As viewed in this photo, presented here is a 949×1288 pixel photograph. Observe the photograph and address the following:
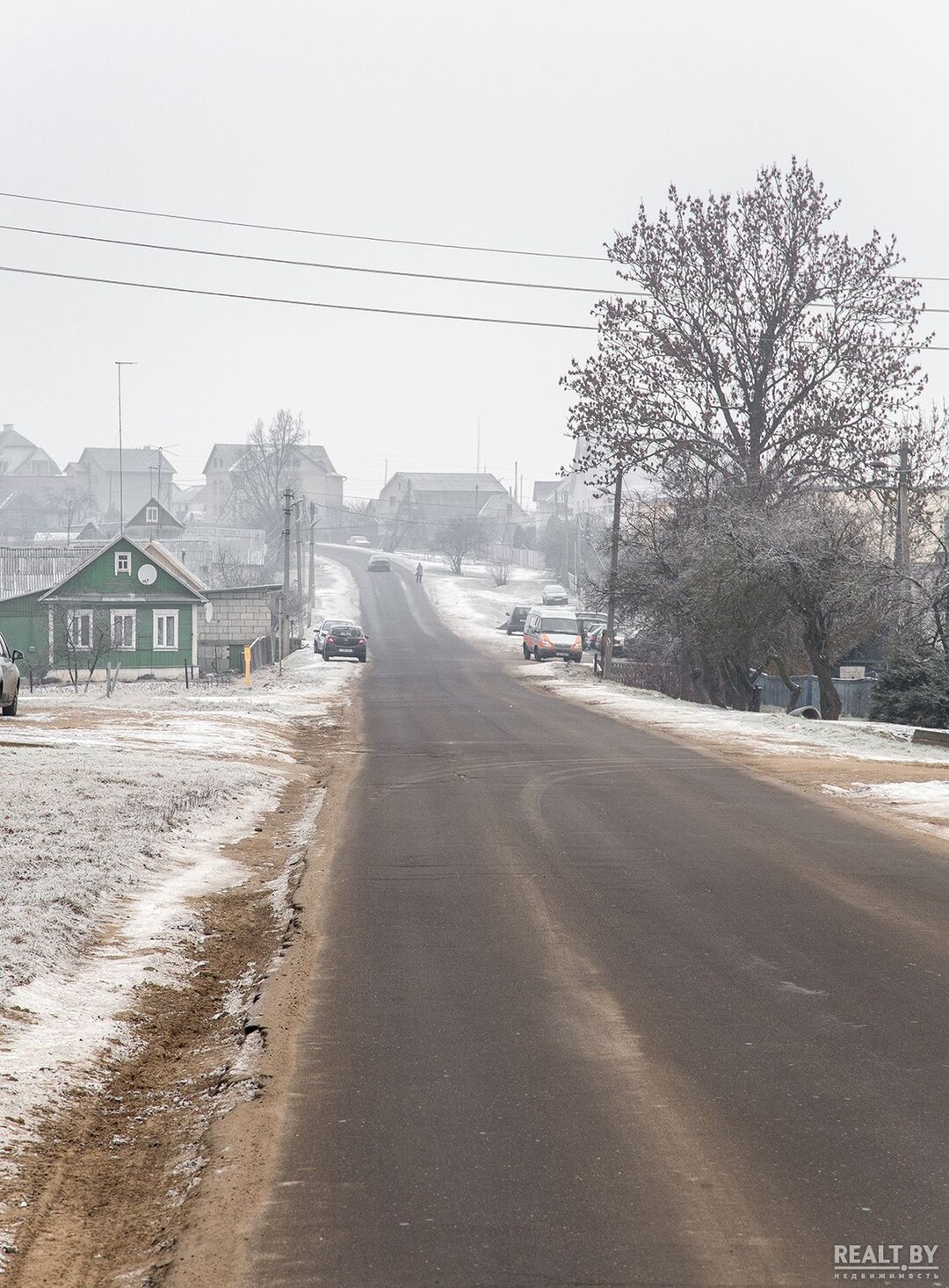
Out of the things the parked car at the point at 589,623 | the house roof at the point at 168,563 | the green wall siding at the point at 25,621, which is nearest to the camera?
the green wall siding at the point at 25,621

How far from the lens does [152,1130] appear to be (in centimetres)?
560

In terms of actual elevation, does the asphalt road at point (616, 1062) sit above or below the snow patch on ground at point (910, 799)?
above

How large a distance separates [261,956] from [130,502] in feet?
624

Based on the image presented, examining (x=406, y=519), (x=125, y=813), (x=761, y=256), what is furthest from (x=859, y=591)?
(x=406, y=519)

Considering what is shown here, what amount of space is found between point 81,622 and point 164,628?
3445 mm

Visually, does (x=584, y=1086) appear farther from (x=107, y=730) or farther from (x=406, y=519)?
(x=406, y=519)

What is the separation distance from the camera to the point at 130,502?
19050cm

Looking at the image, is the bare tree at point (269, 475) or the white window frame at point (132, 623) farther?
the bare tree at point (269, 475)

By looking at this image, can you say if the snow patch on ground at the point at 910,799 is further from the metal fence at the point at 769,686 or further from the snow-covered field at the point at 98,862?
the metal fence at the point at 769,686

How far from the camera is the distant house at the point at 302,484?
166250mm

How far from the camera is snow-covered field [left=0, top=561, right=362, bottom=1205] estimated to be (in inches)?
260

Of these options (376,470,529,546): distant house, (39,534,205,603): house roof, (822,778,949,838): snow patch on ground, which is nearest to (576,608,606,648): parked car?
(39,534,205,603): house roof

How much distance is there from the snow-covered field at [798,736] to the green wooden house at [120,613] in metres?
14.0

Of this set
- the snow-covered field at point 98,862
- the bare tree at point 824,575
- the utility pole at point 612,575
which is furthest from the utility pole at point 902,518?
the snow-covered field at point 98,862
